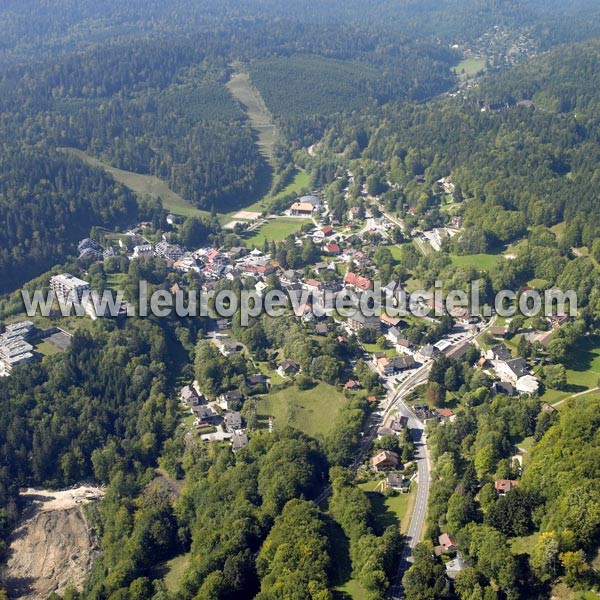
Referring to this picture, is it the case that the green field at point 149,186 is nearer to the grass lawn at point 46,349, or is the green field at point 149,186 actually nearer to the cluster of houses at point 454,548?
the grass lawn at point 46,349

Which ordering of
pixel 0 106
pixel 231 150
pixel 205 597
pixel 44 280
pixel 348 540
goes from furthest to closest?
pixel 0 106
pixel 231 150
pixel 44 280
pixel 348 540
pixel 205 597

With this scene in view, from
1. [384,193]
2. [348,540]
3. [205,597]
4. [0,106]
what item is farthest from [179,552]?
→ [0,106]

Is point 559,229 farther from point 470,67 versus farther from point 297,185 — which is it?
point 470,67

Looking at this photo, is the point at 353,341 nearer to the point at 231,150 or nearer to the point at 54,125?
the point at 231,150

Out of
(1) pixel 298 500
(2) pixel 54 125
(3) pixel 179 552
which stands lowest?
(3) pixel 179 552

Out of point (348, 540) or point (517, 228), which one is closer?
point (348, 540)

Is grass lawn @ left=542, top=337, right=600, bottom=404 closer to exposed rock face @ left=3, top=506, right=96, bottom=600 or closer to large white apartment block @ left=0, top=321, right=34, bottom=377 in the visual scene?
exposed rock face @ left=3, top=506, right=96, bottom=600

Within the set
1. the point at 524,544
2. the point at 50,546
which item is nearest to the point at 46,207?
the point at 50,546

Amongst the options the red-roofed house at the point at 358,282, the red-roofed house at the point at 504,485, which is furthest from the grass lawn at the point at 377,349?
the red-roofed house at the point at 504,485
